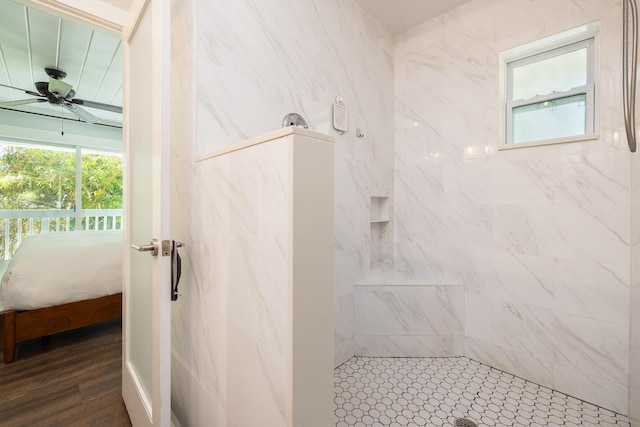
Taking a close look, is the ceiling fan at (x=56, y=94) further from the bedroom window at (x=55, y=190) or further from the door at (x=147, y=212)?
the door at (x=147, y=212)

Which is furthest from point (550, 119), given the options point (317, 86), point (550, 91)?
point (317, 86)

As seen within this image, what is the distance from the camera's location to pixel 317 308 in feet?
2.73

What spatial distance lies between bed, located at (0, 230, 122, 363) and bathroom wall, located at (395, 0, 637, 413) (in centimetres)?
251

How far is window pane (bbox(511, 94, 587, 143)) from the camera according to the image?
6.00 ft

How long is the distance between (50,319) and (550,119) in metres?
3.81

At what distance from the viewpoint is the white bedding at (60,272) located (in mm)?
2092

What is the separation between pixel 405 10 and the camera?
2.31 metres

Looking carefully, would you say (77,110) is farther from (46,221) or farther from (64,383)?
(64,383)

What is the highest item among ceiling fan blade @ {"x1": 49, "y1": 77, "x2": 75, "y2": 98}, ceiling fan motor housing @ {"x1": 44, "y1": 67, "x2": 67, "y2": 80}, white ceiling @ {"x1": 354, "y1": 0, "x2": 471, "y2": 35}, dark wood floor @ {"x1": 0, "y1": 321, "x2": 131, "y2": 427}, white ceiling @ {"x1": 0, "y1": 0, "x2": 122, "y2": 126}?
white ceiling @ {"x1": 354, "y1": 0, "x2": 471, "y2": 35}

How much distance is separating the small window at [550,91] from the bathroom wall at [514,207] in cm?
8

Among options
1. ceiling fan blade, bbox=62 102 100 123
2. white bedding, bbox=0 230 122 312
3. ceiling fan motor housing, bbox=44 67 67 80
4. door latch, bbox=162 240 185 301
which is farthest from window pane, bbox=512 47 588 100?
ceiling fan blade, bbox=62 102 100 123

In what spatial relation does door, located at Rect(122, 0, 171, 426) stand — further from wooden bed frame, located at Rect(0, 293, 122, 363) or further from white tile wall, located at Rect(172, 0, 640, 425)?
wooden bed frame, located at Rect(0, 293, 122, 363)

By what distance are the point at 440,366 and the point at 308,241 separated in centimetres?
182

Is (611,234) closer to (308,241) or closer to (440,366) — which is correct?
(440,366)
